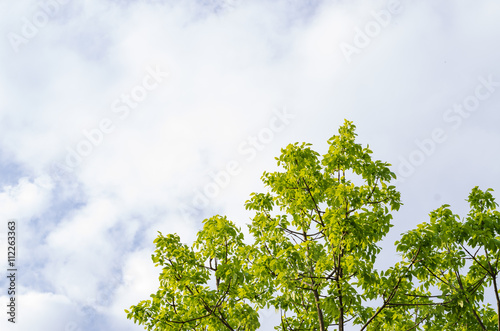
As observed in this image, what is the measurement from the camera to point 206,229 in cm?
1081

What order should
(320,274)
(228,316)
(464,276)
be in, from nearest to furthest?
(320,274) < (228,316) < (464,276)

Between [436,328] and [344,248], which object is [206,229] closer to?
[344,248]

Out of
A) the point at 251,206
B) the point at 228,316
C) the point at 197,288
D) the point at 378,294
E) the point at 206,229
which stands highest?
the point at 251,206

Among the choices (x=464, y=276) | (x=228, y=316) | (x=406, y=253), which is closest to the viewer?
(x=406, y=253)

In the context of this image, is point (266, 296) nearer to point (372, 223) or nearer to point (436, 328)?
point (372, 223)

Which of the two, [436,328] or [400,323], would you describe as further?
[400,323]

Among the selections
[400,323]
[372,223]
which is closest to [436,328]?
[400,323]

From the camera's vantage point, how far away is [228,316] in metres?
10.6

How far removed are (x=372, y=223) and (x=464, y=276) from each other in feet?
13.5

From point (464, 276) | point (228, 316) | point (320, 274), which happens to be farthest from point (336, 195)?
point (464, 276)

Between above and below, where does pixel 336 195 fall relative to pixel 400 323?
above

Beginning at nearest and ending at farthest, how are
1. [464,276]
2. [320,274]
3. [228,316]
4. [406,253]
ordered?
[406,253], [320,274], [228,316], [464,276]

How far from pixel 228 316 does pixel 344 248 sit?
11.8 ft

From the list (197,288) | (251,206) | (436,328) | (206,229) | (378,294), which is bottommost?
(436,328)
